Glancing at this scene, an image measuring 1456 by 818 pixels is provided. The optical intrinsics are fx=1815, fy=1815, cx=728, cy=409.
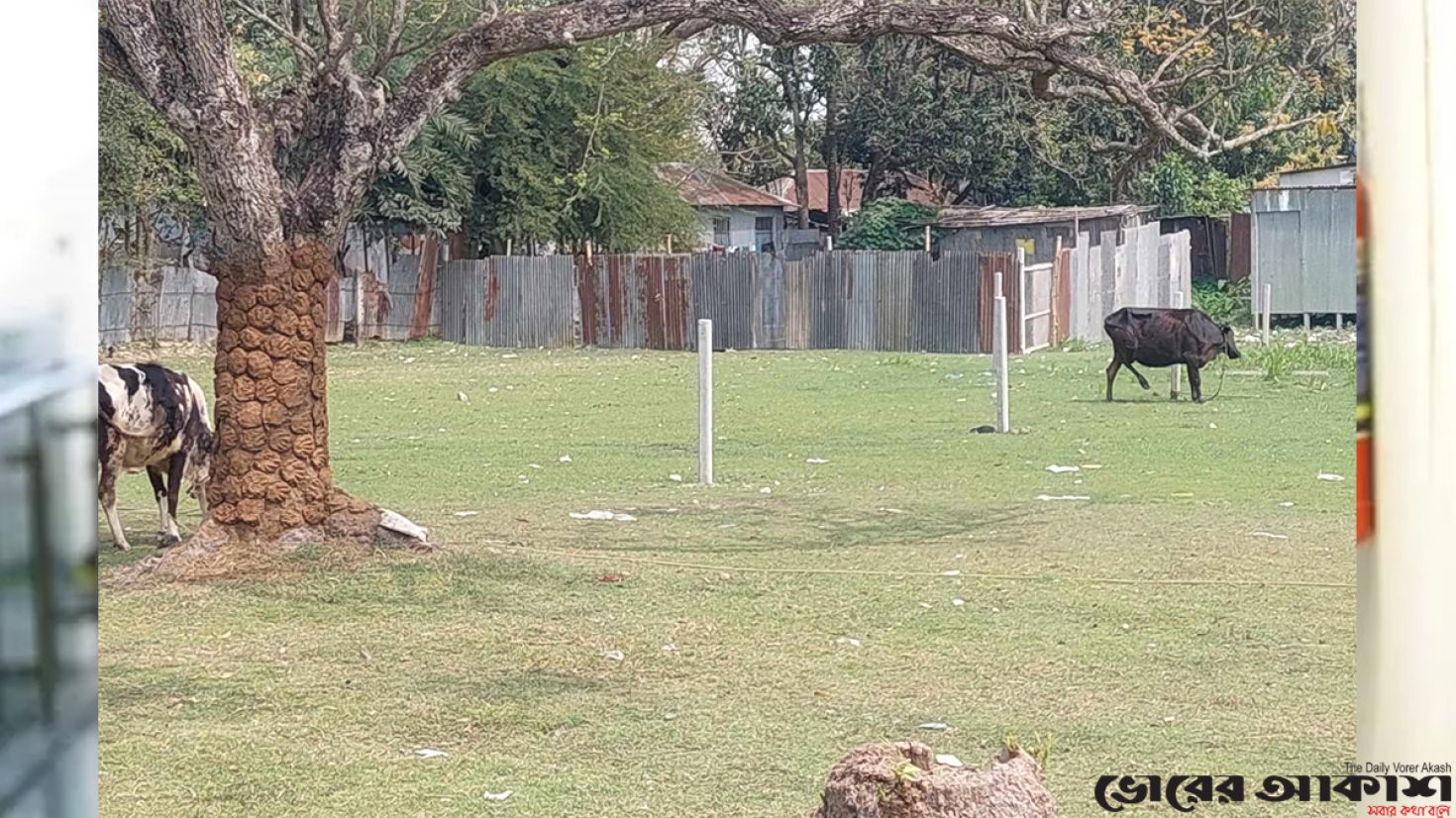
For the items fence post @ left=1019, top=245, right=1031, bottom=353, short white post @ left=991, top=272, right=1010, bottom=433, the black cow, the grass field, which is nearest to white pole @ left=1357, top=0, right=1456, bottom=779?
the grass field

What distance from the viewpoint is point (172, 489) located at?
9430mm

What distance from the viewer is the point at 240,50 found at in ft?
79.3

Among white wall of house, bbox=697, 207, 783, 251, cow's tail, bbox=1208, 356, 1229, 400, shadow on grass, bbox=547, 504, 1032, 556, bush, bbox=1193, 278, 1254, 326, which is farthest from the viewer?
white wall of house, bbox=697, 207, 783, 251

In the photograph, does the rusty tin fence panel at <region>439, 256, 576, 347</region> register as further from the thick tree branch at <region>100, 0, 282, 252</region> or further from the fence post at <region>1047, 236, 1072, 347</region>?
the thick tree branch at <region>100, 0, 282, 252</region>

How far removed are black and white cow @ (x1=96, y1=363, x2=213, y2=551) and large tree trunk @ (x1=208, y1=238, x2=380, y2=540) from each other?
0.62m

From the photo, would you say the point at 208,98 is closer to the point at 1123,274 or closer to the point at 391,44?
the point at 391,44

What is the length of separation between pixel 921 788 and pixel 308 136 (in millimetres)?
6497

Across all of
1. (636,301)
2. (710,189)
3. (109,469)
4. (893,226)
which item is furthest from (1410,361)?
(710,189)

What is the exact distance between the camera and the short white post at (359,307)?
30625mm

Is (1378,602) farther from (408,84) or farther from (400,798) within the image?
(408,84)

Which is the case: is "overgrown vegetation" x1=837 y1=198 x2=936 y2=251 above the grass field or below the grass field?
above

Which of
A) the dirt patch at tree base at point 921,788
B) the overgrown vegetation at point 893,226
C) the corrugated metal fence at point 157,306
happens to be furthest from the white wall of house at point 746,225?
the dirt patch at tree base at point 921,788

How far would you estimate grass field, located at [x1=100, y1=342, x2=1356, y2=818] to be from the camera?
529cm

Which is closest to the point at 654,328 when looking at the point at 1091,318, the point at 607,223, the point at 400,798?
the point at 607,223
